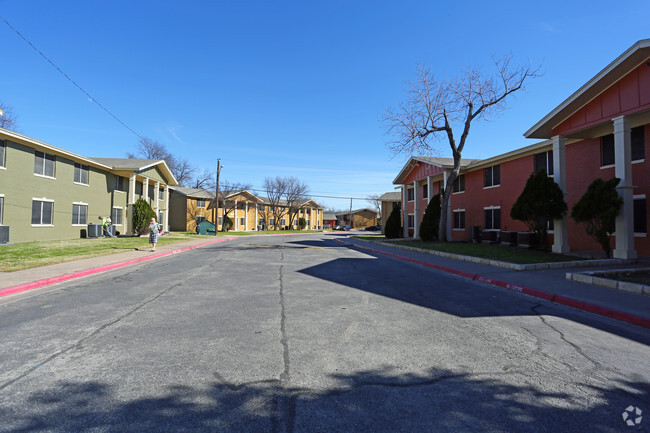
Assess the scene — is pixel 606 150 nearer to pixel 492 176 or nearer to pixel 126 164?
pixel 492 176

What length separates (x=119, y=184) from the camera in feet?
102

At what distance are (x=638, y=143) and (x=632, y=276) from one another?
28.2ft

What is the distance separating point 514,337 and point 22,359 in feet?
19.8

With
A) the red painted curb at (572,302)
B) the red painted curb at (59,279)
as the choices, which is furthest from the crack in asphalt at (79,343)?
the red painted curb at (572,302)

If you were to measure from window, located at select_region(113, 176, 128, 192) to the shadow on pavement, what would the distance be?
104 feet

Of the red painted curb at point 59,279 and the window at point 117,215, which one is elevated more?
the window at point 117,215

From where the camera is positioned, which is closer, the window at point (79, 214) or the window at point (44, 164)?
the window at point (44, 164)

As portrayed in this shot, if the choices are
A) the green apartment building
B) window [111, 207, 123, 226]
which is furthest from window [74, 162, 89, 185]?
window [111, 207, 123, 226]

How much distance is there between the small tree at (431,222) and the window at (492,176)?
3.39m

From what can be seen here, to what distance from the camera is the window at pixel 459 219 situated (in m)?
26.4

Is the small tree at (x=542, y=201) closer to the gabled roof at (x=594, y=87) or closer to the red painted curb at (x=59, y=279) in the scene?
the gabled roof at (x=594, y=87)

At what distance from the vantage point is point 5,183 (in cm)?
1936

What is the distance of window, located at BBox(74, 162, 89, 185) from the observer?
25344mm

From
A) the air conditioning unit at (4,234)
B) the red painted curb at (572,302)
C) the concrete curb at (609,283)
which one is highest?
the air conditioning unit at (4,234)
